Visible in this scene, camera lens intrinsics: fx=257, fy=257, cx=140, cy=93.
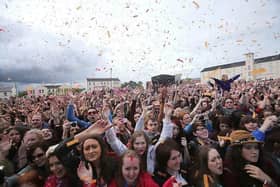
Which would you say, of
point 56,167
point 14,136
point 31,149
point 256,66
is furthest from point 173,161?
point 256,66

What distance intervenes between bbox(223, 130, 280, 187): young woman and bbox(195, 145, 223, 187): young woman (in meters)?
0.22

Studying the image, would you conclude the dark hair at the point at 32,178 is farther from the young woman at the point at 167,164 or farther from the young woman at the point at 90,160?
the young woman at the point at 167,164

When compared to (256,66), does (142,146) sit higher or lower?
Answer: lower

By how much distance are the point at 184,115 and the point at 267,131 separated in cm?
217

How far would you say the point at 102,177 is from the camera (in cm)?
307

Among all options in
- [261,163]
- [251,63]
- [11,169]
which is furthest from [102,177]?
[251,63]

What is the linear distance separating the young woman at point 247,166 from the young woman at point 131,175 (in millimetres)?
1113

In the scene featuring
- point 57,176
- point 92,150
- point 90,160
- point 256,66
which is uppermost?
point 256,66

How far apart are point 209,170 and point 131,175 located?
3.33ft

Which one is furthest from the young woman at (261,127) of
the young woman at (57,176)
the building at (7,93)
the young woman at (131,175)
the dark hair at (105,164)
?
the building at (7,93)

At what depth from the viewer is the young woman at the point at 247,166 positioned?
316 cm

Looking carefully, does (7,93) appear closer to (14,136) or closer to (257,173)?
(14,136)

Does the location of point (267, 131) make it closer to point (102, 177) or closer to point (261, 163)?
point (261, 163)

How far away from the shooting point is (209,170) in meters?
3.20
